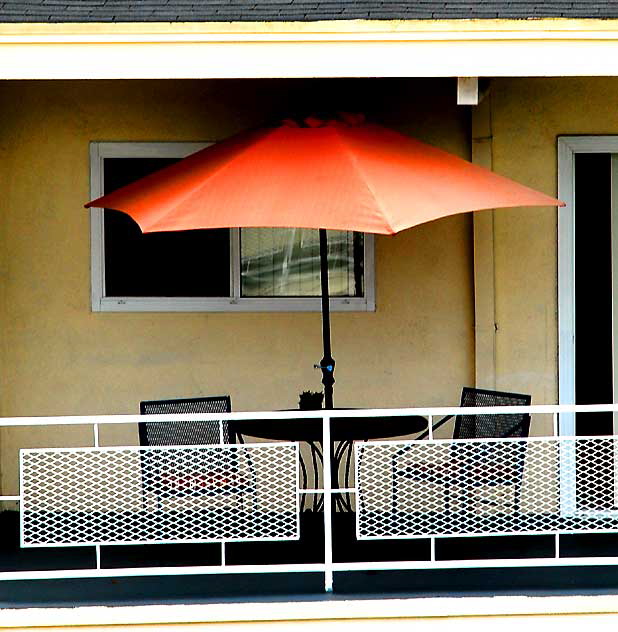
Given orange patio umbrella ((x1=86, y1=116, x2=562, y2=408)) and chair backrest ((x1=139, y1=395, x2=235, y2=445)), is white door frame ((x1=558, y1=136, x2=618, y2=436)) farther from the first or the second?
chair backrest ((x1=139, y1=395, x2=235, y2=445))

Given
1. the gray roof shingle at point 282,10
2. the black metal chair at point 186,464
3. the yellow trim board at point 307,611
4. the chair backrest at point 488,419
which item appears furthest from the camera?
the chair backrest at point 488,419

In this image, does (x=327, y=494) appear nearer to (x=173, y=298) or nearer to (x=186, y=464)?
(x=186, y=464)

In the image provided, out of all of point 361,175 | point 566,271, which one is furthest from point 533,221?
point 361,175

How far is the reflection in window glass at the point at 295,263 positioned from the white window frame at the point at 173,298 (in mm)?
56

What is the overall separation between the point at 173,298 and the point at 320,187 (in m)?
2.06

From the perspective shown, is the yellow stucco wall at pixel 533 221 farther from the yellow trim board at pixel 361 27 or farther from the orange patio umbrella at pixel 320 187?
the yellow trim board at pixel 361 27

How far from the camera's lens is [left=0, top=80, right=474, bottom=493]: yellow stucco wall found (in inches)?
290

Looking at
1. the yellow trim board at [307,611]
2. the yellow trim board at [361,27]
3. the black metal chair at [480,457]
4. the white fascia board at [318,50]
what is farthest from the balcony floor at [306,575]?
the yellow trim board at [361,27]

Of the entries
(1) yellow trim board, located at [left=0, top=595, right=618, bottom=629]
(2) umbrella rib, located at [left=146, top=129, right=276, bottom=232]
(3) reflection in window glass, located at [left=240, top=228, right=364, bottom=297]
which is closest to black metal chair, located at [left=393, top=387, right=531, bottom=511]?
(1) yellow trim board, located at [left=0, top=595, right=618, bottom=629]

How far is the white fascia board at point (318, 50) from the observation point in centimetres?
577

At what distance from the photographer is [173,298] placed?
744 cm

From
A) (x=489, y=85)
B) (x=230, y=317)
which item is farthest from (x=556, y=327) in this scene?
(x=230, y=317)

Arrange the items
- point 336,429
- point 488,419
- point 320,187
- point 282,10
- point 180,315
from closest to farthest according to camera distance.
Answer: point 320,187 → point 282,10 → point 336,429 → point 488,419 → point 180,315

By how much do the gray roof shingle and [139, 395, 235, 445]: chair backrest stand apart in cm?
212
